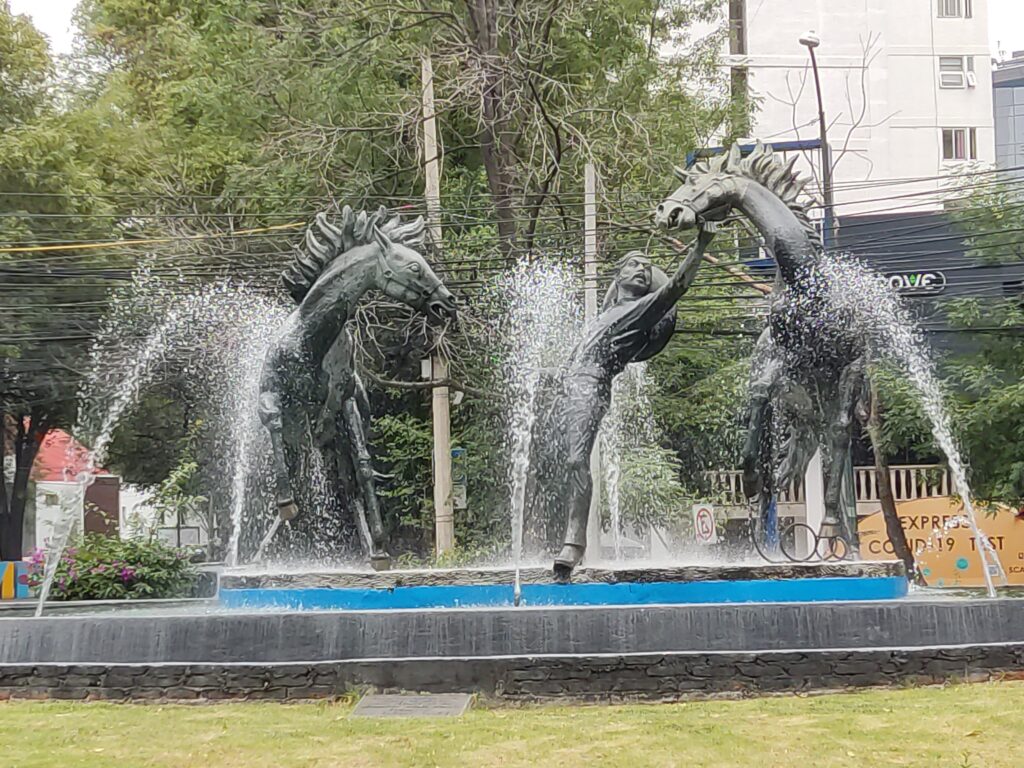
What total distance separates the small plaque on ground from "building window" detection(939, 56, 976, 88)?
34115 millimetres

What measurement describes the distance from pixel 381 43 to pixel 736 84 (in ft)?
22.9

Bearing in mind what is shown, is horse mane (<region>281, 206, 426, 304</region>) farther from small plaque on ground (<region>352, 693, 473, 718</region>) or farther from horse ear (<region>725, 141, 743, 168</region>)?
small plaque on ground (<region>352, 693, 473, 718</region>)

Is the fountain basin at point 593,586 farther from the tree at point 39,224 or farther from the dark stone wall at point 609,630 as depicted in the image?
the tree at point 39,224

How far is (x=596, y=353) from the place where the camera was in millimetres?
10352

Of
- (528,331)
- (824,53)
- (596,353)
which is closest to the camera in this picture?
(596,353)

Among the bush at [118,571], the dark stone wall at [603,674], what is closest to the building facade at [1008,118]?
the bush at [118,571]

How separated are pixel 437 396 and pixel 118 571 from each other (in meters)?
5.34

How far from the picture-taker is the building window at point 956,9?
38.1 metres

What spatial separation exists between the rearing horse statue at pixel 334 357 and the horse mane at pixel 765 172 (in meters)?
2.40

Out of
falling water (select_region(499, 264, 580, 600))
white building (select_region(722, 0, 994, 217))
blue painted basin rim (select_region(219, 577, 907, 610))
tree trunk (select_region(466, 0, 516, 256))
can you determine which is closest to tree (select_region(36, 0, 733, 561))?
tree trunk (select_region(466, 0, 516, 256))

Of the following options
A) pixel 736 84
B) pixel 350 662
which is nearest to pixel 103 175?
pixel 736 84

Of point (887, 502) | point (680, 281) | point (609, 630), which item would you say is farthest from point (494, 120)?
point (609, 630)

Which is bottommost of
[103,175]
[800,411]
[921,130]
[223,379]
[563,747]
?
[563,747]

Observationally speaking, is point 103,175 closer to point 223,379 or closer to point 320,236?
point 223,379
